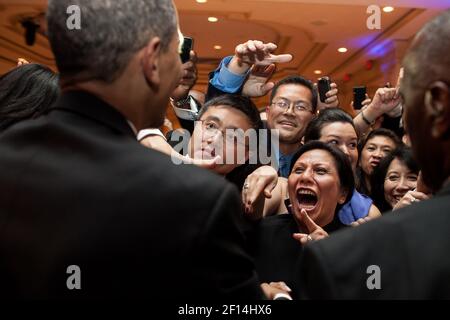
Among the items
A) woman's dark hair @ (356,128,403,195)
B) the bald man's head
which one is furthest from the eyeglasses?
the bald man's head

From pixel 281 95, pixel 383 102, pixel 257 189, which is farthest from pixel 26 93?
pixel 383 102

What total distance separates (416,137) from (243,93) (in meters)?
1.36

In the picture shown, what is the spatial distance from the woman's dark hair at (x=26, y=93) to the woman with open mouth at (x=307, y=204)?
78cm

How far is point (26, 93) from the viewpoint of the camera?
1499 mm

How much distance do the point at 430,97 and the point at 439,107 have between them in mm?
19

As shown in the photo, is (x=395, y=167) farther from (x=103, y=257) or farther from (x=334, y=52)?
(x=334, y=52)

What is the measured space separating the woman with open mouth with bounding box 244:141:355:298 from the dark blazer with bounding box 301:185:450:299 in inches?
38.6

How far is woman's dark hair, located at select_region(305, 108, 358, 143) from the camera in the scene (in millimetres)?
2377

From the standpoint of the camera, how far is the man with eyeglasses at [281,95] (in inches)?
79.2

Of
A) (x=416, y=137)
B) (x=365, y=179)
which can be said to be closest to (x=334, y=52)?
(x=365, y=179)

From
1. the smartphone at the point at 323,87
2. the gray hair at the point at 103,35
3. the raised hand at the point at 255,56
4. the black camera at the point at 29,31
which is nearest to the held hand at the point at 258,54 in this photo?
the raised hand at the point at 255,56

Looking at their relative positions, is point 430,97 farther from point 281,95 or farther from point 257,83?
point 281,95

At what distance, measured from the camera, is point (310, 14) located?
19.3ft

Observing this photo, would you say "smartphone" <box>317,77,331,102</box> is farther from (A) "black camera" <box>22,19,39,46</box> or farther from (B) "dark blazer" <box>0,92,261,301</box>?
(A) "black camera" <box>22,19,39,46</box>
